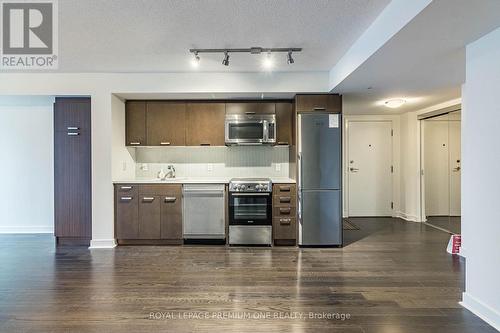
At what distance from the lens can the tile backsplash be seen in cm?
461

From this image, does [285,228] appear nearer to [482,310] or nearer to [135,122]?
[482,310]

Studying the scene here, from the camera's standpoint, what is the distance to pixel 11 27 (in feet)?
8.30

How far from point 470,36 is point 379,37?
24.2 inches

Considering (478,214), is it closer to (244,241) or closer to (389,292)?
(389,292)

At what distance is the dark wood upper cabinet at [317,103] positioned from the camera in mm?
3918

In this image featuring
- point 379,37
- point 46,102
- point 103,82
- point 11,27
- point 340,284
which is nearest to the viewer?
point 379,37

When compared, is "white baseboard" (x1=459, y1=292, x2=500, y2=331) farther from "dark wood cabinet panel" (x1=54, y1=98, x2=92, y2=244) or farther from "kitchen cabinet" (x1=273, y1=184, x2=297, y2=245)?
"dark wood cabinet panel" (x1=54, y1=98, x2=92, y2=244)

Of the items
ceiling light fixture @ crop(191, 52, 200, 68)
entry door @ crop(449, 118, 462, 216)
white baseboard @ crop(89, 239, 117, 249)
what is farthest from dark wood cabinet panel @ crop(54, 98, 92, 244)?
entry door @ crop(449, 118, 462, 216)

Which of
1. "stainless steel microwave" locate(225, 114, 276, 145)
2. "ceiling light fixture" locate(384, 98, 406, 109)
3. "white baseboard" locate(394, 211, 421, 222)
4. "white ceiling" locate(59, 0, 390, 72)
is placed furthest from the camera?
"white baseboard" locate(394, 211, 421, 222)

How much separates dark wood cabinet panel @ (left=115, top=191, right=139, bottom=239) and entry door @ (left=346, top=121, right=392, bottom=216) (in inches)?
163

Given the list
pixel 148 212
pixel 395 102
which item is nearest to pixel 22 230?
pixel 148 212

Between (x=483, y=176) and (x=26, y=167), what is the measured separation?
235 inches

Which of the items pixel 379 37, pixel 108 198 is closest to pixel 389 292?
pixel 379 37

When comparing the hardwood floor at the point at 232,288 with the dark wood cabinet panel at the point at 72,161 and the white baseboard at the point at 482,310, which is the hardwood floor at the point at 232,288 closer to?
the white baseboard at the point at 482,310
